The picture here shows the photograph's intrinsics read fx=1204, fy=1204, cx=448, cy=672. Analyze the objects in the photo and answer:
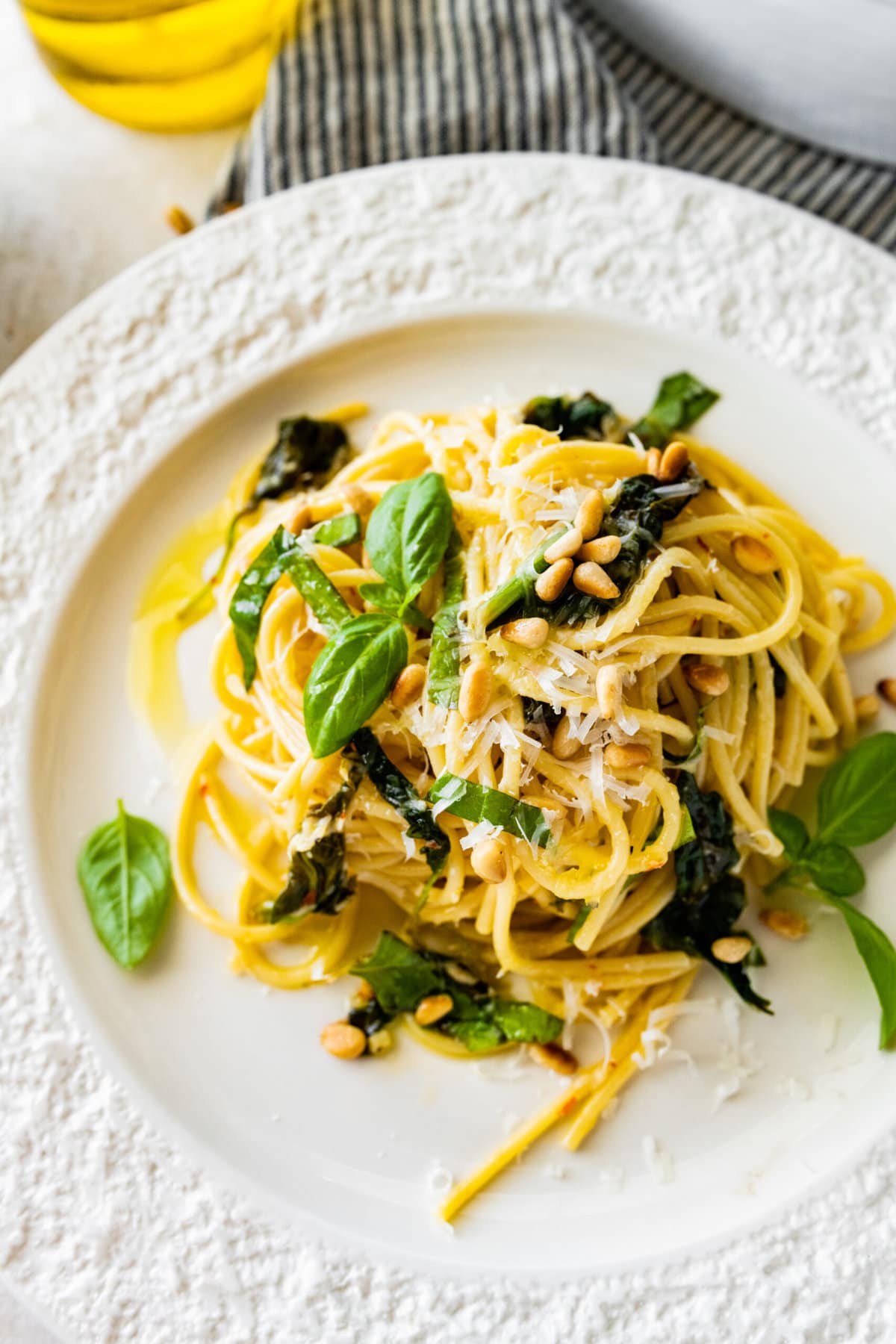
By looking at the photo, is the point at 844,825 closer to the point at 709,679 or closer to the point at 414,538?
the point at 709,679

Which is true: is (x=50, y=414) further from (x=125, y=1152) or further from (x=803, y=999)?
(x=803, y=999)

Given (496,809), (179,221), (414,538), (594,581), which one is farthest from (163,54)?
(496,809)

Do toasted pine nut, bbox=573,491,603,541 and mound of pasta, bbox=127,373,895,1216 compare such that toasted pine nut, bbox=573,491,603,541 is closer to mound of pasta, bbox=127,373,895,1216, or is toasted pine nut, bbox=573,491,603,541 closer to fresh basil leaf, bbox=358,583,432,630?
mound of pasta, bbox=127,373,895,1216

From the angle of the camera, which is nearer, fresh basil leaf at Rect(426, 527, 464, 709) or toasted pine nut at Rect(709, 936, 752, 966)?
fresh basil leaf at Rect(426, 527, 464, 709)

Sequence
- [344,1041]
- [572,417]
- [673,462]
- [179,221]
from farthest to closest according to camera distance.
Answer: [179,221] < [572,417] < [344,1041] < [673,462]

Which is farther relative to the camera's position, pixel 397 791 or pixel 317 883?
pixel 317 883

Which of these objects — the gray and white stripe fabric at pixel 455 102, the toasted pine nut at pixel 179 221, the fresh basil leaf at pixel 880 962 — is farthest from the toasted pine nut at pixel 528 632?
the toasted pine nut at pixel 179 221

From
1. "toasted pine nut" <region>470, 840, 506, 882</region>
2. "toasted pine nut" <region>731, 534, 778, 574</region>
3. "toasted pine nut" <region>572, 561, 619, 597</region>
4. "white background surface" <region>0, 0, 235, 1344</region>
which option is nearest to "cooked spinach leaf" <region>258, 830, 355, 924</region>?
"toasted pine nut" <region>470, 840, 506, 882</region>
